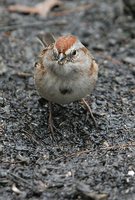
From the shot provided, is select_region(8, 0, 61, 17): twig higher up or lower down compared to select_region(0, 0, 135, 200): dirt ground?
higher up

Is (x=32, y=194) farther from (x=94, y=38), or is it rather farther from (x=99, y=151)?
(x=94, y=38)

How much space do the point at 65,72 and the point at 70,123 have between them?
0.86 metres

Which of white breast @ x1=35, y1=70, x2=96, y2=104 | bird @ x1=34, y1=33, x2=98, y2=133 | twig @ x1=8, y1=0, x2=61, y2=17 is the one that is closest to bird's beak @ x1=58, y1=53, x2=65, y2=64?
bird @ x1=34, y1=33, x2=98, y2=133

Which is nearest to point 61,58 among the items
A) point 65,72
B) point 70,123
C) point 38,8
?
point 65,72

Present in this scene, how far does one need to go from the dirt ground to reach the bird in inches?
19.9

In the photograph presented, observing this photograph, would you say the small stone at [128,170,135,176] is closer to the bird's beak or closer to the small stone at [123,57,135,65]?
the bird's beak

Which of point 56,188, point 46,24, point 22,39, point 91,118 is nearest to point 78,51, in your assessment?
point 91,118

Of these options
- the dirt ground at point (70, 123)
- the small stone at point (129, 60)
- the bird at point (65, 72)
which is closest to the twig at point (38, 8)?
the dirt ground at point (70, 123)

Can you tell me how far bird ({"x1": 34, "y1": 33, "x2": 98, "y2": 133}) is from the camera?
4.73 m

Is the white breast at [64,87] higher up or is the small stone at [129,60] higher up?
the small stone at [129,60]

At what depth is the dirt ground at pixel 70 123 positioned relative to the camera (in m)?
4.39

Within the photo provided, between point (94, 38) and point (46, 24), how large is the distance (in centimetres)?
89

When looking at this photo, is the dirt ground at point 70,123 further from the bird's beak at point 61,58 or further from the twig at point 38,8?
the bird's beak at point 61,58

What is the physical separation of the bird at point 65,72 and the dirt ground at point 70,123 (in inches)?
19.9
